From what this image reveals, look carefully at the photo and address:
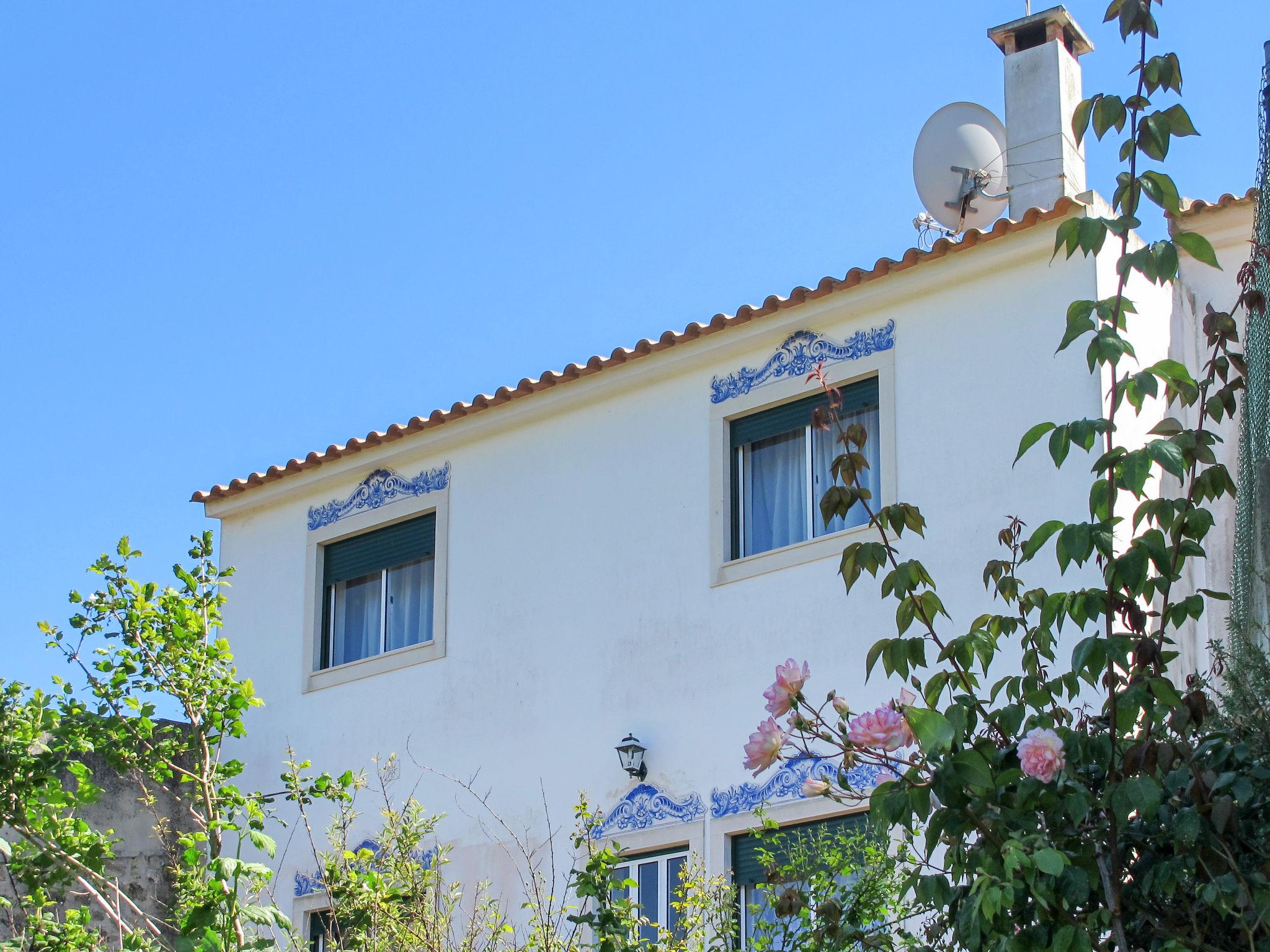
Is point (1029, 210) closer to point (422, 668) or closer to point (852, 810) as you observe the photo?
point (852, 810)

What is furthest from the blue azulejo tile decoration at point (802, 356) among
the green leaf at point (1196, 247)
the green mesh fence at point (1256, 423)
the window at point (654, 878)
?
the green leaf at point (1196, 247)

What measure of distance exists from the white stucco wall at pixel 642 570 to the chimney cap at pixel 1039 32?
278 cm

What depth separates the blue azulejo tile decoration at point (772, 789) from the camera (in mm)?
10328

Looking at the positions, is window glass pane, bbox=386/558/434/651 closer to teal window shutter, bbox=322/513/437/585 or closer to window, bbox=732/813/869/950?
teal window shutter, bbox=322/513/437/585

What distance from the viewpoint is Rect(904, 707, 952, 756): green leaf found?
4.30 metres

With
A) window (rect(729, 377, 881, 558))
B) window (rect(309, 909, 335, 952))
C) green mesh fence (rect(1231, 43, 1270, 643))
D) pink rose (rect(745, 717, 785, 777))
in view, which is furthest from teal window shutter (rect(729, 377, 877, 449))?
pink rose (rect(745, 717, 785, 777))

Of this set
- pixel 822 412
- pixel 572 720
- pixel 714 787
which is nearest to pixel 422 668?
pixel 572 720

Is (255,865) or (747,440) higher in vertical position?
(747,440)

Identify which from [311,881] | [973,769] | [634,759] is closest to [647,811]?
[634,759]

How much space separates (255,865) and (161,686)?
1.78m

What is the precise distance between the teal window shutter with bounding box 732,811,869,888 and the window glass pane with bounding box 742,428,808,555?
1.77 metres

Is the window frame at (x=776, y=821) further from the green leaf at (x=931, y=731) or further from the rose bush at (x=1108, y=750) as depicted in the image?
the green leaf at (x=931, y=731)

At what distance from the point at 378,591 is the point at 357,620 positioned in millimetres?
280

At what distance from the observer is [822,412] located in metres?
5.17
